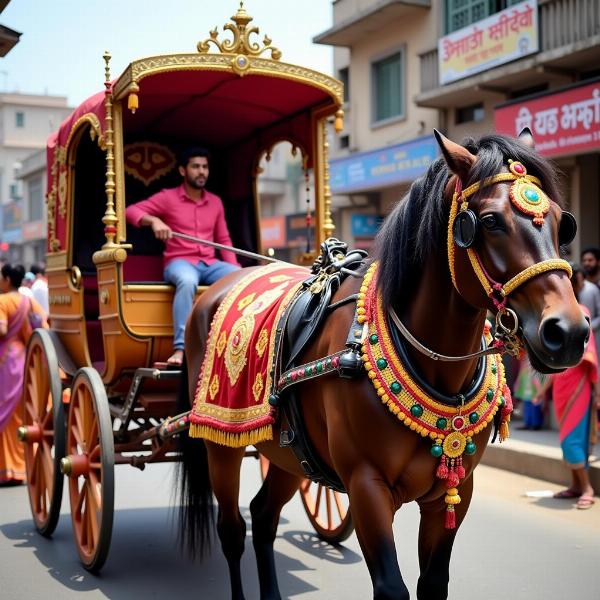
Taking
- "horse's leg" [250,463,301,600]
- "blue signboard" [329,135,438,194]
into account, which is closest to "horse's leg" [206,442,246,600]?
"horse's leg" [250,463,301,600]

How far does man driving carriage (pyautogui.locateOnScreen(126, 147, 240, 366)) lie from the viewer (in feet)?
17.7

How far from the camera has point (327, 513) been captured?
546 cm

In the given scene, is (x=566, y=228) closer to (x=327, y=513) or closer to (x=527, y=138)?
(x=527, y=138)

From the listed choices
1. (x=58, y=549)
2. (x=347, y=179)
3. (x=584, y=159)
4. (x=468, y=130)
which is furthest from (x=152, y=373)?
(x=347, y=179)

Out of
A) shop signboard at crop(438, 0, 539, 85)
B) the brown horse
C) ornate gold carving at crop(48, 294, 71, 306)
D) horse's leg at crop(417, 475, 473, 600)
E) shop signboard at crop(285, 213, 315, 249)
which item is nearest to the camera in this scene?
the brown horse

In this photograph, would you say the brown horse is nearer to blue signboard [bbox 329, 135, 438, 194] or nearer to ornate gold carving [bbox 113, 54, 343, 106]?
ornate gold carving [bbox 113, 54, 343, 106]

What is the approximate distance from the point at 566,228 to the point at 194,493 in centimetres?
281

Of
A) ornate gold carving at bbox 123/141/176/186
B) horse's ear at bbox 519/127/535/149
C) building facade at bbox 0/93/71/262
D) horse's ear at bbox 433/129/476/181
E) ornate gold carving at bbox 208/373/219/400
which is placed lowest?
ornate gold carving at bbox 208/373/219/400

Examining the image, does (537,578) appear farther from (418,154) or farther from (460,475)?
(418,154)

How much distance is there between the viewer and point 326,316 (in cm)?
347

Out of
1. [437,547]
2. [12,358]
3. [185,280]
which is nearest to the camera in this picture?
[437,547]

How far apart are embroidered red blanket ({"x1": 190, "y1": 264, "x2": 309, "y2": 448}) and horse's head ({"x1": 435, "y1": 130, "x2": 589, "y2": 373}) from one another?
1239mm

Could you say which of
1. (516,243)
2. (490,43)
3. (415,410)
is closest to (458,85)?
(490,43)

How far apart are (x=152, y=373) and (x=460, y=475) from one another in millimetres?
2282
